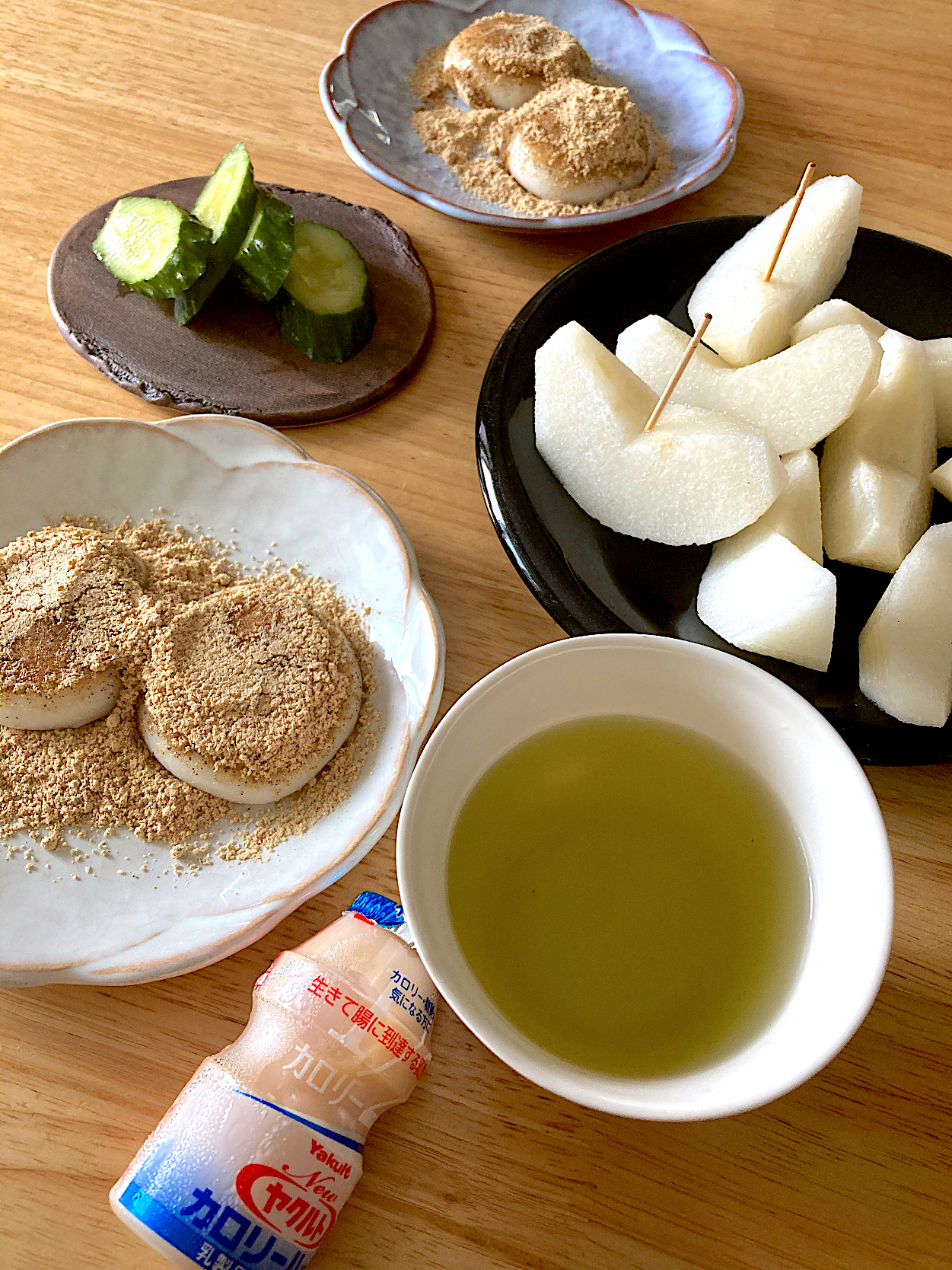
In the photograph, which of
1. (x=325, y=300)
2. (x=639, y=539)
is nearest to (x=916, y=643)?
(x=639, y=539)

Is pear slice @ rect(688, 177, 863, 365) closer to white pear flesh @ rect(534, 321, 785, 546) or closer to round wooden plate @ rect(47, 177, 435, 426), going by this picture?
white pear flesh @ rect(534, 321, 785, 546)

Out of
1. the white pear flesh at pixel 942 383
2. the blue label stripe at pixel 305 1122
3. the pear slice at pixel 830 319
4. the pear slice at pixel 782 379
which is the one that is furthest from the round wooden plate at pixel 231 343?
the blue label stripe at pixel 305 1122

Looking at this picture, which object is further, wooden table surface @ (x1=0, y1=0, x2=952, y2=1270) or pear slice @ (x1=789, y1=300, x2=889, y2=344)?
pear slice @ (x1=789, y1=300, x2=889, y2=344)

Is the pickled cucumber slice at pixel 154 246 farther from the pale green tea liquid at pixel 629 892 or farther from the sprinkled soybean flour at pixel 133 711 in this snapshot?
the pale green tea liquid at pixel 629 892

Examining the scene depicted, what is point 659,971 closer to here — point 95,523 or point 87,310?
point 95,523

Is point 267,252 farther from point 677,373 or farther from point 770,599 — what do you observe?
point 770,599

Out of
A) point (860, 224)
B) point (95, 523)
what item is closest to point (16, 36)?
point (95, 523)

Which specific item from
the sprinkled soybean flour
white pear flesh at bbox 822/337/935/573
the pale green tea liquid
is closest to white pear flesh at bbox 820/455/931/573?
white pear flesh at bbox 822/337/935/573
